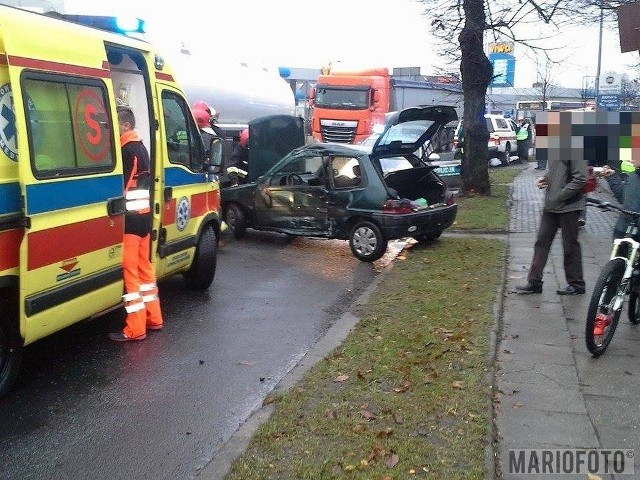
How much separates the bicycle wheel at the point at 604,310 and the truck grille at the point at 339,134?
20.9 metres

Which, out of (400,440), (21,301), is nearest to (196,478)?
(400,440)

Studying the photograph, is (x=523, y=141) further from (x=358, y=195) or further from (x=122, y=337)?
(x=122, y=337)

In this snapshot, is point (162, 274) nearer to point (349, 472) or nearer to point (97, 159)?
point (97, 159)

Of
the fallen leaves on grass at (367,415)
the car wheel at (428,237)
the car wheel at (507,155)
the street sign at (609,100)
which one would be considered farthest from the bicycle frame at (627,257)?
the street sign at (609,100)

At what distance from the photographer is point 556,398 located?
16.1 ft

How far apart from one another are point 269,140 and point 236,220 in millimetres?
2906

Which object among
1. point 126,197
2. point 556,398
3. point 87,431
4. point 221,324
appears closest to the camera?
point 87,431

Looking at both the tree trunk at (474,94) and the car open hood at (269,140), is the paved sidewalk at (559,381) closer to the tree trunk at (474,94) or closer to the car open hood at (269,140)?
the car open hood at (269,140)

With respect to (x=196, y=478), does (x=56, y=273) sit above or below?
above

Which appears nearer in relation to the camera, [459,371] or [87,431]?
[87,431]

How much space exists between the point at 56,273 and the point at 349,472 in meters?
2.62

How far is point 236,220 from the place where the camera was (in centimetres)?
1171

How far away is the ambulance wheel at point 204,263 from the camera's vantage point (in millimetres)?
7832

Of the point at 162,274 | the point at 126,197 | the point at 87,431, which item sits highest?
the point at 126,197
